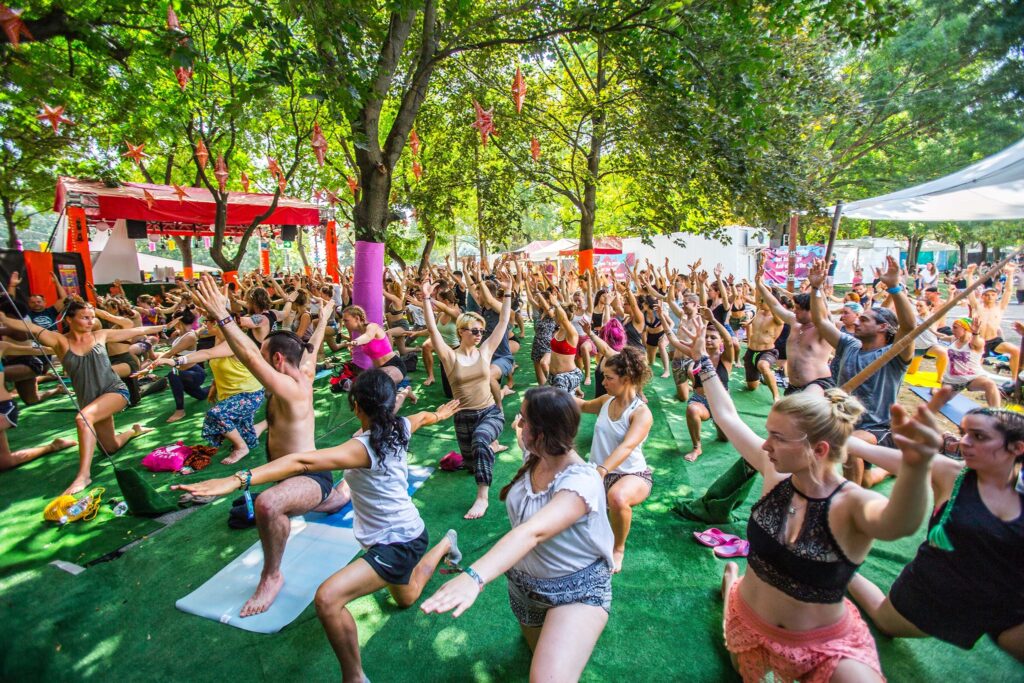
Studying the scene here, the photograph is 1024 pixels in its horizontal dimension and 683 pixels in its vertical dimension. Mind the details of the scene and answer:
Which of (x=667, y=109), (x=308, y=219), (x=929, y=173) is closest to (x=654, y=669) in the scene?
(x=667, y=109)

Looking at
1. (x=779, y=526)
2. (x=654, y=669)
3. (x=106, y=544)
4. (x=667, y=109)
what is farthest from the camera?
(x=667, y=109)

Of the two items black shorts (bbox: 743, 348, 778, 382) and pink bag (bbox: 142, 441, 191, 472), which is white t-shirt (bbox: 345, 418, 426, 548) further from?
black shorts (bbox: 743, 348, 778, 382)

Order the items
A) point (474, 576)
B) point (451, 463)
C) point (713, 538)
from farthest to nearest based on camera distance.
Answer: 1. point (451, 463)
2. point (713, 538)
3. point (474, 576)

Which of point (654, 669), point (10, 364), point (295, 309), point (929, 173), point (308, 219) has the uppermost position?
point (929, 173)

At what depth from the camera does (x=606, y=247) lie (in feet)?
84.2

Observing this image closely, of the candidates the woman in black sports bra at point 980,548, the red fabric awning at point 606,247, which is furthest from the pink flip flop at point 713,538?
the red fabric awning at point 606,247

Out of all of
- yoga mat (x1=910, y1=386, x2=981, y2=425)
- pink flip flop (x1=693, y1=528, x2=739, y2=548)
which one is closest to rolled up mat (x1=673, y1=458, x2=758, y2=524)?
pink flip flop (x1=693, y1=528, x2=739, y2=548)

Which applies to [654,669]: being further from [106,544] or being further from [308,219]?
[308,219]

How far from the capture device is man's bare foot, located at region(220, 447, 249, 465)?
553cm

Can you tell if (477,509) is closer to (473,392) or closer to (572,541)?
(473,392)

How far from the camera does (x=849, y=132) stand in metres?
15.6

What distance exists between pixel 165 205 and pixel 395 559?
12.9 metres

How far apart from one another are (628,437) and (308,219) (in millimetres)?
13661

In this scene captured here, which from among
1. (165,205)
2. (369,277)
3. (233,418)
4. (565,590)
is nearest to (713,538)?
(565,590)
